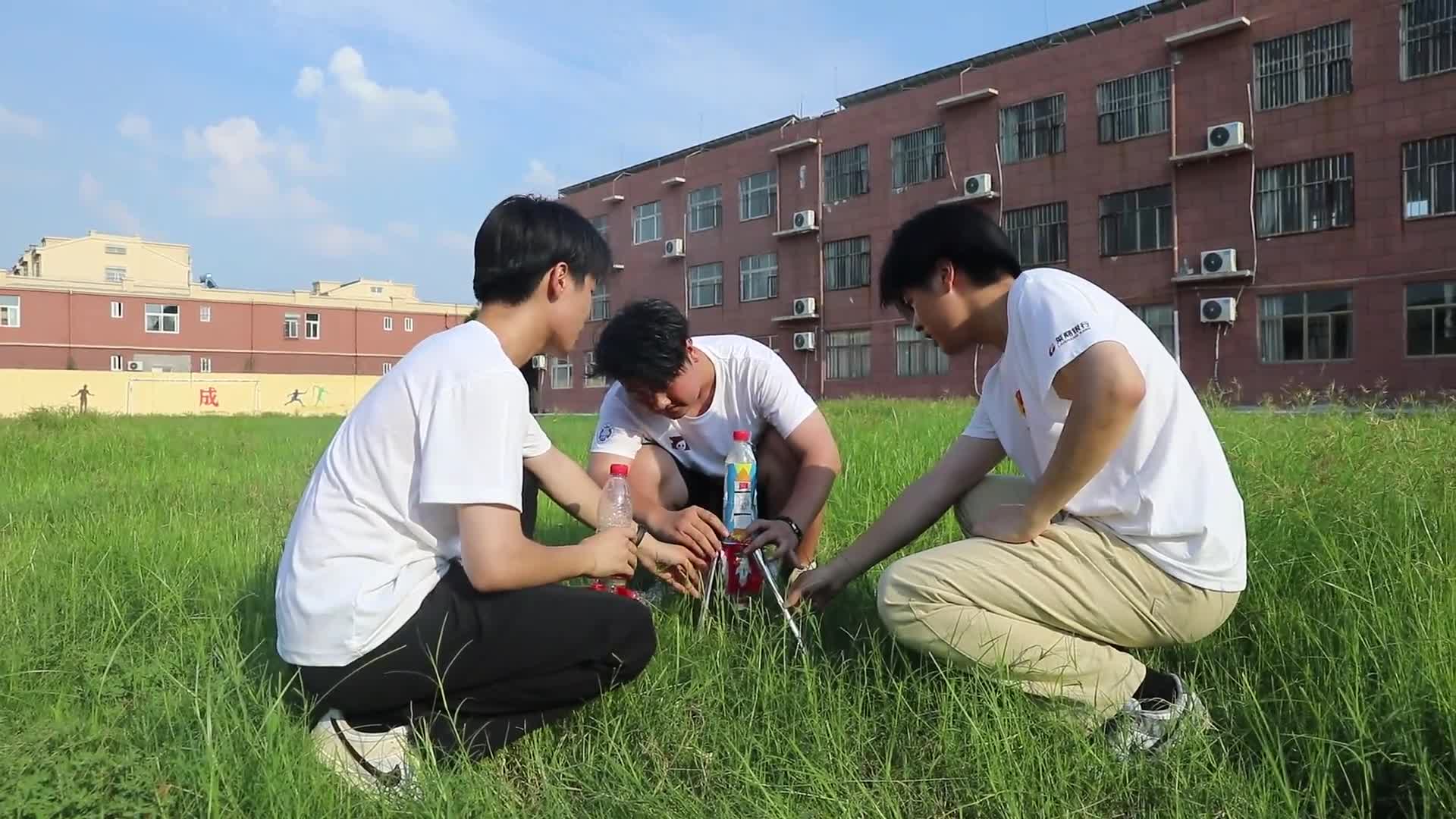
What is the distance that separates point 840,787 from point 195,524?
156 inches

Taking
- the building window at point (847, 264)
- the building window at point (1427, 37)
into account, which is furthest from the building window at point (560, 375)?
the building window at point (1427, 37)

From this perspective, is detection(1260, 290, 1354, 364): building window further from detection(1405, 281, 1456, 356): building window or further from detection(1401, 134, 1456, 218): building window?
detection(1401, 134, 1456, 218): building window

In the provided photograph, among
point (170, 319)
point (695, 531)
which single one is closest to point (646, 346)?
point (695, 531)

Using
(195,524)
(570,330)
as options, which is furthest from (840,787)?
(195,524)

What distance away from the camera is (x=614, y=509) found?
312cm

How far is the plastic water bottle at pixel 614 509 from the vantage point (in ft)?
9.64

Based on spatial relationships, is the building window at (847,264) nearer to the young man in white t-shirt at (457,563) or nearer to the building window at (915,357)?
the building window at (915,357)

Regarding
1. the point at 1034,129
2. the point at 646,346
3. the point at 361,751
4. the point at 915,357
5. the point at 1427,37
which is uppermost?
the point at 1034,129

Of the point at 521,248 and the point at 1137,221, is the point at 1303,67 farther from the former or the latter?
the point at 521,248

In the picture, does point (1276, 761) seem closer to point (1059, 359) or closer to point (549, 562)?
point (1059, 359)

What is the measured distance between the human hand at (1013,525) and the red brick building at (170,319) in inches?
1705

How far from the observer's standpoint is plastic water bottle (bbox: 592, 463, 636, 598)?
2.94 metres

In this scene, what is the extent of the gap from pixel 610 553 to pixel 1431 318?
2057 cm

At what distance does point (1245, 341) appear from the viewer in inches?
794
